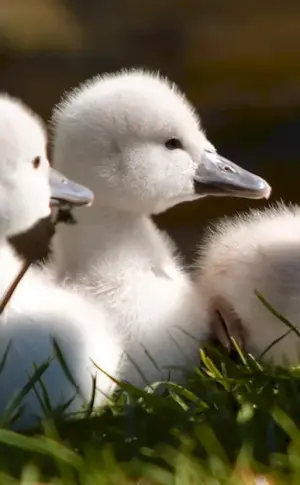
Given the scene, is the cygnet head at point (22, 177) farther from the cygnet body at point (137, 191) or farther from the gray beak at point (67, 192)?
the cygnet body at point (137, 191)

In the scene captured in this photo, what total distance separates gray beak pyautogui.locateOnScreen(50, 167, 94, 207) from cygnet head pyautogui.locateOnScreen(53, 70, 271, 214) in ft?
0.60

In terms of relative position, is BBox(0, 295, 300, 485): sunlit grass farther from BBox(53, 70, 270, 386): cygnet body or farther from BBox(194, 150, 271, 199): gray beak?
BBox(194, 150, 271, 199): gray beak

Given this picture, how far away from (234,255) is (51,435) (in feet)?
2.93

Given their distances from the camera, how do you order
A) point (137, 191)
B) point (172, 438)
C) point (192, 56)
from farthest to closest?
point (192, 56), point (137, 191), point (172, 438)

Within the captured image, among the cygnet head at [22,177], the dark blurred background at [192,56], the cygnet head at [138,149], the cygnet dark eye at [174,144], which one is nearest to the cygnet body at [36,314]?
the cygnet head at [22,177]

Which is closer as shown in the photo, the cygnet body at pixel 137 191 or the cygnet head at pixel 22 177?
the cygnet head at pixel 22 177

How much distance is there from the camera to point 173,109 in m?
2.62

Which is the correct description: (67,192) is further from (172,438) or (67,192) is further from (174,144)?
(172,438)

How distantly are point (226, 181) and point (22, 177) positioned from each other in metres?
0.60

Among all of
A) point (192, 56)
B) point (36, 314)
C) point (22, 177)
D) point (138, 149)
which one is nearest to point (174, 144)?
point (138, 149)

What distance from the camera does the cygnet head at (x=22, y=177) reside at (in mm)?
2191

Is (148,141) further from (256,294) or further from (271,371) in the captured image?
(271,371)

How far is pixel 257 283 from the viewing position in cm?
243

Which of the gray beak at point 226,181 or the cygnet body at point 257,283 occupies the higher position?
the gray beak at point 226,181
